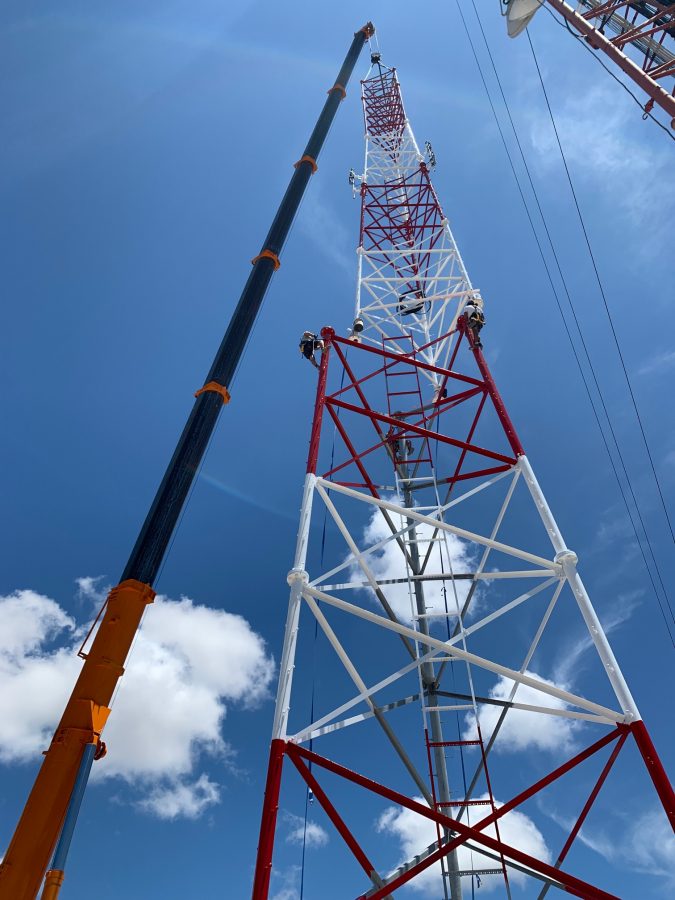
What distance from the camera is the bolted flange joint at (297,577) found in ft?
24.9

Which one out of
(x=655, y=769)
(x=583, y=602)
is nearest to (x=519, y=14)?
(x=583, y=602)

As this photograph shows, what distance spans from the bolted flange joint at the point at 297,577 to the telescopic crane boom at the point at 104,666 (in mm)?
3873

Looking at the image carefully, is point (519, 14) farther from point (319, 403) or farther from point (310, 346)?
point (319, 403)

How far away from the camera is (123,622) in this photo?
960 cm

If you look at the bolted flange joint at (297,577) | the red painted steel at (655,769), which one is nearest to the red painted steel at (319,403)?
the bolted flange joint at (297,577)

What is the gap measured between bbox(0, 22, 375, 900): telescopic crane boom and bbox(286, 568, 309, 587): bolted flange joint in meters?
3.87

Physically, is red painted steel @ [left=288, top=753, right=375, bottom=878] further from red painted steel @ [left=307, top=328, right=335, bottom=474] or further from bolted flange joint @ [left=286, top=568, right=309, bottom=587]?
red painted steel @ [left=307, top=328, right=335, bottom=474]

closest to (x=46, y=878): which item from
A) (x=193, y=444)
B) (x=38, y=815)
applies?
(x=38, y=815)

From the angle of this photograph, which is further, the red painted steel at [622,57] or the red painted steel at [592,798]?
the red painted steel at [622,57]

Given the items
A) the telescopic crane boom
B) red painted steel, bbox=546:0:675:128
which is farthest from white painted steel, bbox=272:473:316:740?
red painted steel, bbox=546:0:675:128

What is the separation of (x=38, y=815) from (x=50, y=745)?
92 centimetres

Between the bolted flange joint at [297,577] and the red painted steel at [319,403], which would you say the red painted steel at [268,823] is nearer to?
the bolted flange joint at [297,577]

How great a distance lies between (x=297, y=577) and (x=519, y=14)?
20017 mm

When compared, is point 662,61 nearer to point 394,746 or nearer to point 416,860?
point 394,746
